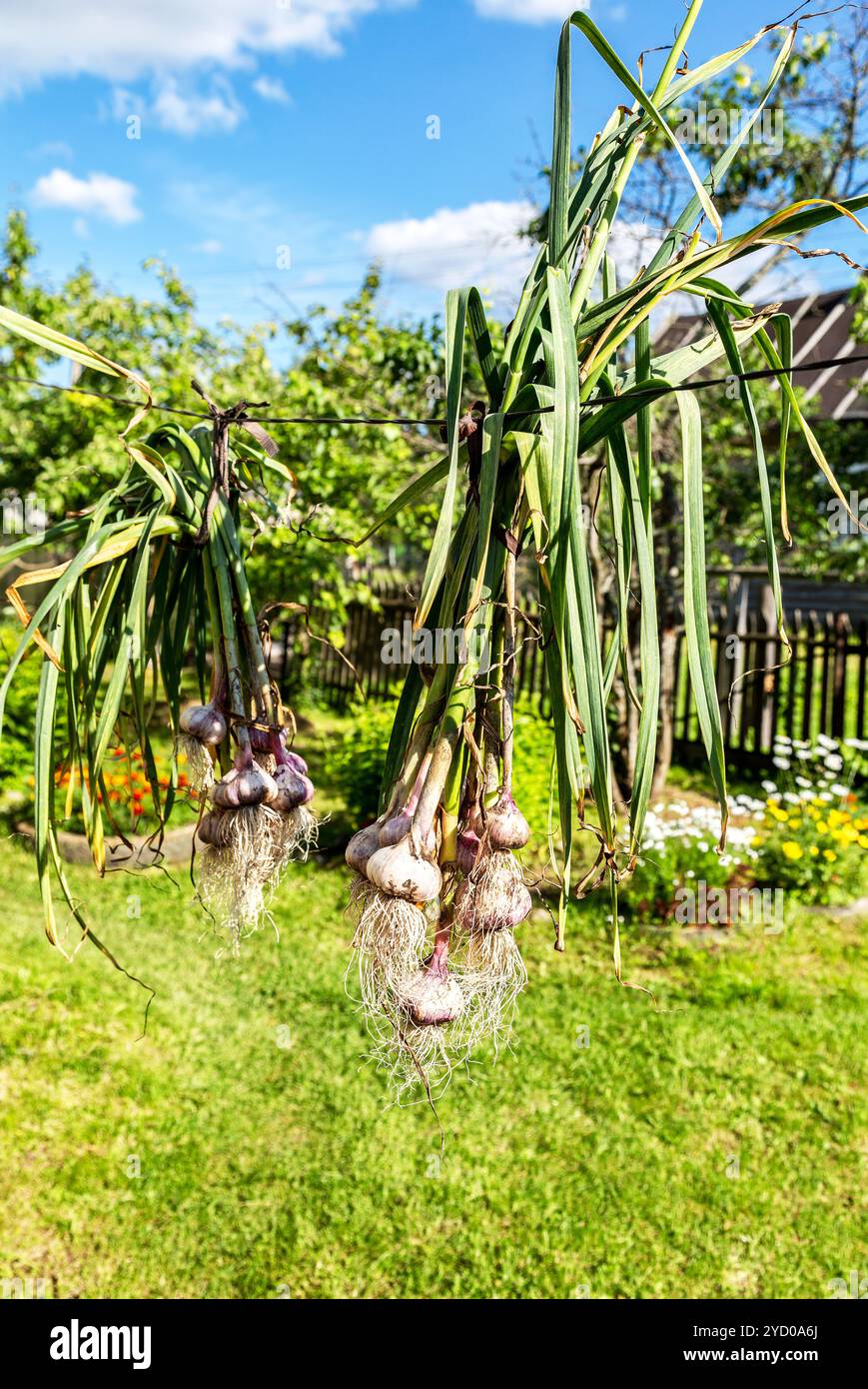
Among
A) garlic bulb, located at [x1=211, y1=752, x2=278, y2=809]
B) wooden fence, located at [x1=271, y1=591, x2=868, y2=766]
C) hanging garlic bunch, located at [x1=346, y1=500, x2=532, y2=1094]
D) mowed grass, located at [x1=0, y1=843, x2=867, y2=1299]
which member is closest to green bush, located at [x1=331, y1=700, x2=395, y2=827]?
wooden fence, located at [x1=271, y1=591, x2=868, y2=766]

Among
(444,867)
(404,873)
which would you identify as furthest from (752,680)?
(404,873)

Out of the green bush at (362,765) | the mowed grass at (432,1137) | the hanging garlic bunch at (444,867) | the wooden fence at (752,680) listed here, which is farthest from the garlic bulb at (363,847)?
the wooden fence at (752,680)

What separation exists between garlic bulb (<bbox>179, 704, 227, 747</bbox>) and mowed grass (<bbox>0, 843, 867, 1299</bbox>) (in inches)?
58.1

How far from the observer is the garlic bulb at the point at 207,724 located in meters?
1.23

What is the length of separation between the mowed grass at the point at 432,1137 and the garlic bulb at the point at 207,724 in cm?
148

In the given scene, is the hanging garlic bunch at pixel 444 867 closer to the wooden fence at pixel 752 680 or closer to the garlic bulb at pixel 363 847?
the garlic bulb at pixel 363 847

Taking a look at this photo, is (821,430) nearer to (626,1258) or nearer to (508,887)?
(626,1258)

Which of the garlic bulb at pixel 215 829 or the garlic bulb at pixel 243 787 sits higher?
the garlic bulb at pixel 243 787

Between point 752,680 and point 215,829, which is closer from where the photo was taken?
point 215,829

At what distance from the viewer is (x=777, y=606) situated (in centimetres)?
91

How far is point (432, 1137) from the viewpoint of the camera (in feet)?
11.6

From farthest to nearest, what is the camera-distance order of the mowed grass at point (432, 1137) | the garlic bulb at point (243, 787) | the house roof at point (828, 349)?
the house roof at point (828, 349)
the mowed grass at point (432, 1137)
the garlic bulb at point (243, 787)

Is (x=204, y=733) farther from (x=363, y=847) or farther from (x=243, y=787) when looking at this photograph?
(x=363, y=847)

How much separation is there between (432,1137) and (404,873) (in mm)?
3058
